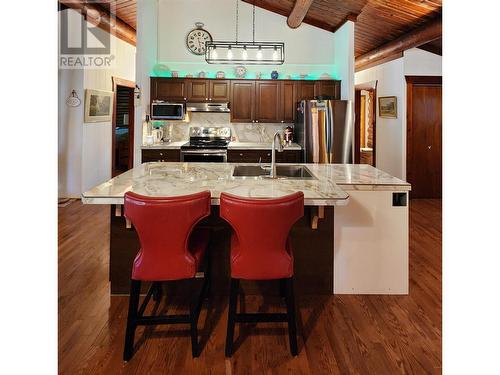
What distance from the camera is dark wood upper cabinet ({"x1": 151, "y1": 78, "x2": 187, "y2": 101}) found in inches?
253

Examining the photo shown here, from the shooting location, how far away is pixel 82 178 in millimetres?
6723

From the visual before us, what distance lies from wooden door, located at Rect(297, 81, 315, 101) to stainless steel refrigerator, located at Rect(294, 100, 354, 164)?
1.61 ft

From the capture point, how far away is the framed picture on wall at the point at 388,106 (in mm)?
7371

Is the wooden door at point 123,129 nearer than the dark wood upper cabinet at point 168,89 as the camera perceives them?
No

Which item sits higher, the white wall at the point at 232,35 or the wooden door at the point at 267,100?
the white wall at the point at 232,35

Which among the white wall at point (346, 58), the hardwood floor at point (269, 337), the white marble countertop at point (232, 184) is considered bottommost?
the hardwood floor at point (269, 337)

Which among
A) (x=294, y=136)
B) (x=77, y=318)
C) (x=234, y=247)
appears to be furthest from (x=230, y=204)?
(x=294, y=136)

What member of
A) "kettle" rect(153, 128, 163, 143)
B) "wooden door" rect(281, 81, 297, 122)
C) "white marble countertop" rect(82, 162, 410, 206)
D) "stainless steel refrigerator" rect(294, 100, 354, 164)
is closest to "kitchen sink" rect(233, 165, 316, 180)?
"white marble countertop" rect(82, 162, 410, 206)

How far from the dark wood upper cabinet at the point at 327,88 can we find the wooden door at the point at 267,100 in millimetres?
643

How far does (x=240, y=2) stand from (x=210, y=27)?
0.66 meters

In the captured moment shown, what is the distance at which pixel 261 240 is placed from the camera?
218cm

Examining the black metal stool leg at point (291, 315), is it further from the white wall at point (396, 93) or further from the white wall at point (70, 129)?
the white wall at point (396, 93)

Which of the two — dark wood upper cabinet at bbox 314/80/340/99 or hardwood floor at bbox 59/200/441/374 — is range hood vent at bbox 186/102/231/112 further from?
hardwood floor at bbox 59/200/441/374

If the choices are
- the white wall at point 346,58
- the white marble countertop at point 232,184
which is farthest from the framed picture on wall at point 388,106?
the white marble countertop at point 232,184
